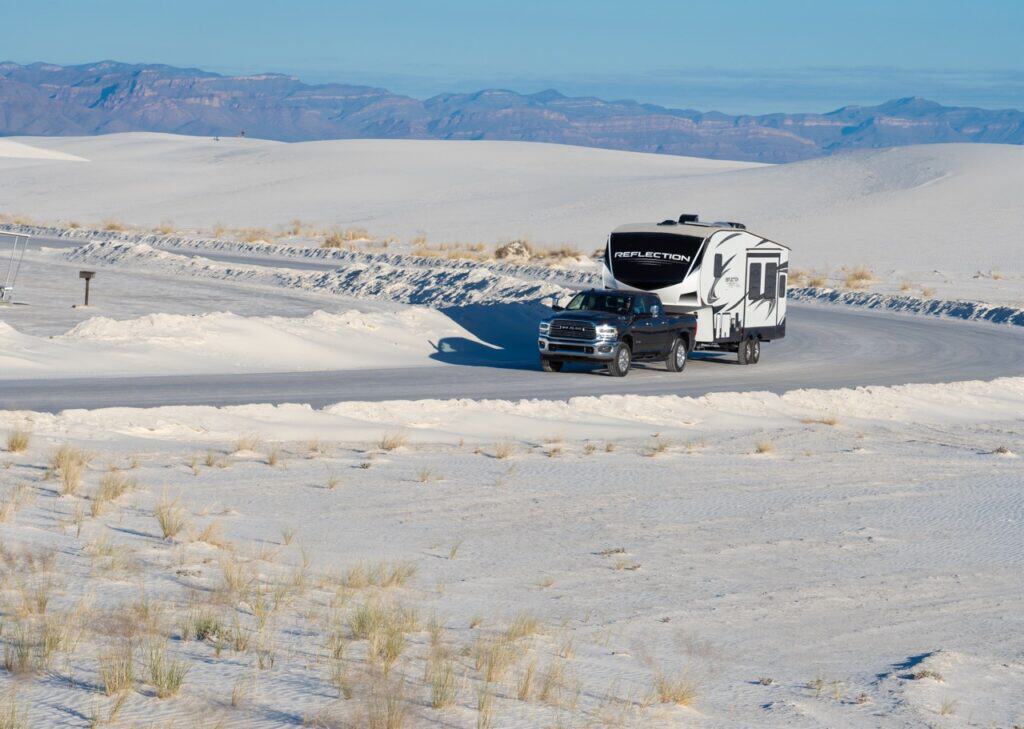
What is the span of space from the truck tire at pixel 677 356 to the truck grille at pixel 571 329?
2314mm

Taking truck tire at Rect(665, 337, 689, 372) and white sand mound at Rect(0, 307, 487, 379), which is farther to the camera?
truck tire at Rect(665, 337, 689, 372)

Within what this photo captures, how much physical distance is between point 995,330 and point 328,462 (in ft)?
88.6

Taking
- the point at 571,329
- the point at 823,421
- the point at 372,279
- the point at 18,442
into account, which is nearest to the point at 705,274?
the point at 571,329

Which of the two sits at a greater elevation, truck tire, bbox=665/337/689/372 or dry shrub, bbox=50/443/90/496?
dry shrub, bbox=50/443/90/496

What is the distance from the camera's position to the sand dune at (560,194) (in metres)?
70.2

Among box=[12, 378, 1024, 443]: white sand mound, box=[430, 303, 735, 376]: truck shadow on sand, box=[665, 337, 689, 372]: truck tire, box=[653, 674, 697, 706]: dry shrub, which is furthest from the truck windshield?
box=[653, 674, 697, 706]: dry shrub

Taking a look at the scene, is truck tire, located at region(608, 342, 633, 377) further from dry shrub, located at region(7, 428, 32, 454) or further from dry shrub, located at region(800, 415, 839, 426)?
dry shrub, located at region(7, 428, 32, 454)

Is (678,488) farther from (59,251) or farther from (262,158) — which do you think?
(262,158)

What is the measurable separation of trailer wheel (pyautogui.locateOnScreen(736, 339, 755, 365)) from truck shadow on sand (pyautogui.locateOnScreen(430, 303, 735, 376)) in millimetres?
1071

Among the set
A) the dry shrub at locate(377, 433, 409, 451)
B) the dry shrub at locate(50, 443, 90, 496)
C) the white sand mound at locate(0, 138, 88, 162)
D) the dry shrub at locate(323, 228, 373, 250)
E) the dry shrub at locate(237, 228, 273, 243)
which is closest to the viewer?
the dry shrub at locate(50, 443, 90, 496)

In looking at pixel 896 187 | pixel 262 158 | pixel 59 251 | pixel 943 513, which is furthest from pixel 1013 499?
pixel 262 158

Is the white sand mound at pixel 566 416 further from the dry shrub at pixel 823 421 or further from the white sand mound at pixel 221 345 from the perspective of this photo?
the white sand mound at pixel 221 345

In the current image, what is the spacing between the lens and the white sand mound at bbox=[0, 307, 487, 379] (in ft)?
80.8

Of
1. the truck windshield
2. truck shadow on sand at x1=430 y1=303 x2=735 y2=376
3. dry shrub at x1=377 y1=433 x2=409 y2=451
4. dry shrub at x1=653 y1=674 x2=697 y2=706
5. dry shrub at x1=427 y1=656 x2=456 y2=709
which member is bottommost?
truck shadow on sand at x1=430 y1=303 x2=735 y2=376
